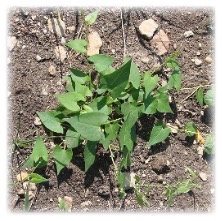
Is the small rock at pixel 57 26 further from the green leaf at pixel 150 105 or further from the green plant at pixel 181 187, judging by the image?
the green plant at pixel 181 187

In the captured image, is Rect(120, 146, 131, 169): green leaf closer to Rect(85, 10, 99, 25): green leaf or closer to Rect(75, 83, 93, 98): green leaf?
Rect(75, 83, 93, 98): green leaf

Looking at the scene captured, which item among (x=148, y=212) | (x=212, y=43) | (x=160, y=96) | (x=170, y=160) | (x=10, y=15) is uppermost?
(x=10, y=15)

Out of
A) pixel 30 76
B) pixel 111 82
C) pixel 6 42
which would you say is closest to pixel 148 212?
pixel 111 82

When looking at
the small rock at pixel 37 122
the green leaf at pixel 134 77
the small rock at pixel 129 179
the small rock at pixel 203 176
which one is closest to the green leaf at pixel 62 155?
the small rock at pixel 37 122

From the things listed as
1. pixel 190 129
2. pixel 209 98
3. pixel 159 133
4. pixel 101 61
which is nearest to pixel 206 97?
pixel 209 98

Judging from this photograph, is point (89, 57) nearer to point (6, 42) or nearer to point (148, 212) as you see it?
point (6, 42)

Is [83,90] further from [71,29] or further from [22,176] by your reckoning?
[22,176]

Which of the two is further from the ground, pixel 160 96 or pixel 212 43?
pixel 212 43
